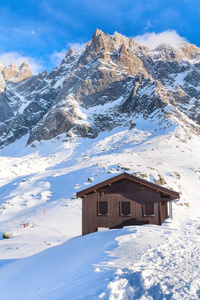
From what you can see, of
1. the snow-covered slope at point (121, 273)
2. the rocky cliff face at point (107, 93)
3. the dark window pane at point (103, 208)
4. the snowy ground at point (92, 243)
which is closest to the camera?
the snow-covered slope at point (121, 273)

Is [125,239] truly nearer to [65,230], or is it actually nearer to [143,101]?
[65,230]

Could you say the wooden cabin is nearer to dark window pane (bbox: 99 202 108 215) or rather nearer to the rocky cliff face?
dark window pane (bbox: 99 202 108 215)

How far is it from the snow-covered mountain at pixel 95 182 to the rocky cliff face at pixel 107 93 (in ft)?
2.36

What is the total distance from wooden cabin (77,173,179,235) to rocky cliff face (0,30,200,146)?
229 ft

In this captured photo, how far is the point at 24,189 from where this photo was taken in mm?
34156

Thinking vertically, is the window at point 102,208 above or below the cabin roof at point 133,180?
below

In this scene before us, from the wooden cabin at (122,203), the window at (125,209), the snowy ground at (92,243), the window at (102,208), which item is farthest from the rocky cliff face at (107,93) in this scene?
the window at (102,208)

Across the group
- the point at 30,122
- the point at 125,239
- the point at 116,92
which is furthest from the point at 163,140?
the point at 30,122

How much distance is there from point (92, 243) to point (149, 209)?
640cm

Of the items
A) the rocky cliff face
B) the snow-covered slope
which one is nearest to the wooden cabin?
the snow-covered slope

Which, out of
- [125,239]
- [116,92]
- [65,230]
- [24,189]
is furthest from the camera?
[116,92]

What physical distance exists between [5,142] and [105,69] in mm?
66733

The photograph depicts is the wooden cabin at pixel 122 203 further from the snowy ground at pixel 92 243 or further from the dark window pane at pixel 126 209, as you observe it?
the snowy ground at pixel 92 243

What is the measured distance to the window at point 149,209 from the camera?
53.9 ft
